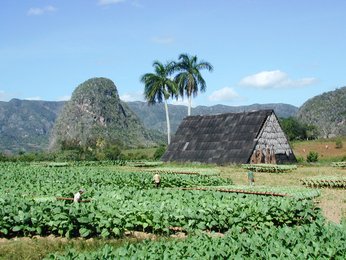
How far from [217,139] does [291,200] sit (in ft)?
98.1

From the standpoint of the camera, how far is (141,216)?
13.6 meters

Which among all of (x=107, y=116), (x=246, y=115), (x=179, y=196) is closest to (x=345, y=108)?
(x=107, y=116)

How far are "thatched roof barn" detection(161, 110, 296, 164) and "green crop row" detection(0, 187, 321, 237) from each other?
87.3 ft

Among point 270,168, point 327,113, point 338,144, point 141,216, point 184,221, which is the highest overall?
point 327,113

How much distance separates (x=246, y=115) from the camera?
4622 cm

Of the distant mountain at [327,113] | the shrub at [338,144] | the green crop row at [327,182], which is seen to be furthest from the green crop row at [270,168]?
the distant mountain at [327,113]

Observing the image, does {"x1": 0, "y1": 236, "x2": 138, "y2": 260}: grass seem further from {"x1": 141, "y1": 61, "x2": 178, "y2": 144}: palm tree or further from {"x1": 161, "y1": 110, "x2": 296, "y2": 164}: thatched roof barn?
{"x1": 141, "y1": 61, "x2": 178, "y2": 144}: palm tree

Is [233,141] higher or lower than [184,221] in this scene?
higher

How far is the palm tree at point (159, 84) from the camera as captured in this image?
54406 millimetres

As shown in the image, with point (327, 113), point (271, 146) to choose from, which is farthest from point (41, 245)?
point (327, 113)

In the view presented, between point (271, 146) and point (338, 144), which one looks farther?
point (338, 144)

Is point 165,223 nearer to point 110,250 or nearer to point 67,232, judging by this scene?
point 67,232

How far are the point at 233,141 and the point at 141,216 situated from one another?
30.7 meters

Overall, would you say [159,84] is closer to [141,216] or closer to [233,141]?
[233,141]
